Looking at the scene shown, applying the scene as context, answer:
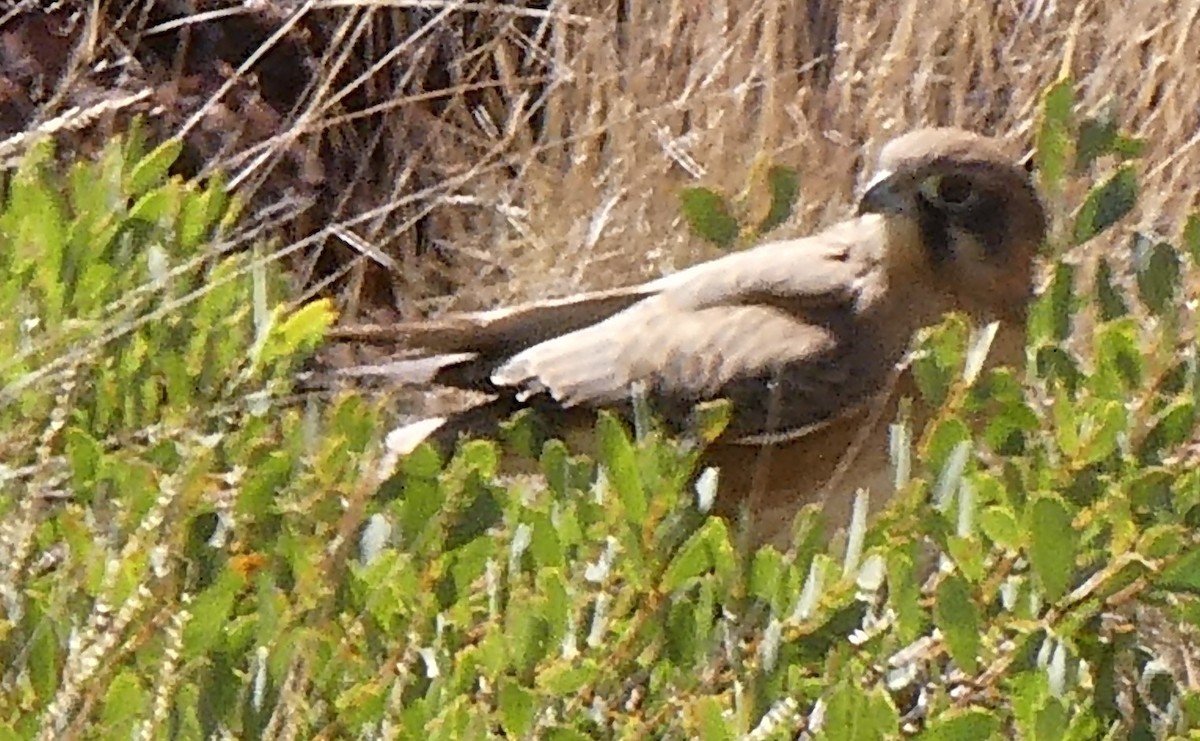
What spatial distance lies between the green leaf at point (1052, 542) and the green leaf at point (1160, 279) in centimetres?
18

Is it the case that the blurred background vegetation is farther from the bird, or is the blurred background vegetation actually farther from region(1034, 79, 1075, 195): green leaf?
the bird

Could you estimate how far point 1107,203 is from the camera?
0.93 meters

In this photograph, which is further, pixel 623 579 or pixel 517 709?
pixel 623 579

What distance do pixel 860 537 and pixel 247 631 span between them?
28cm

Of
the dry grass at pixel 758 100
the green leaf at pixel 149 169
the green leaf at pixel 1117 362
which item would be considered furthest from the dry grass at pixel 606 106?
the green leaf at pixel 1117 362

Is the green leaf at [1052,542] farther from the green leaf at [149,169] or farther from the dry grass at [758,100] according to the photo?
the dry grass at [758,100]

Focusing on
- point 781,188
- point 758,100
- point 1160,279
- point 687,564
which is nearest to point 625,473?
point 687,564

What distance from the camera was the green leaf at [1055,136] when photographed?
922 mm

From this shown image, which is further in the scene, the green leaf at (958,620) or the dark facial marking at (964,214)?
the dark facial marking at (964,214)

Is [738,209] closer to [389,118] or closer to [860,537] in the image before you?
[860,537]

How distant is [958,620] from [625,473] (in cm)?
16

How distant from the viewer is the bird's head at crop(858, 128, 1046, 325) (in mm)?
1395

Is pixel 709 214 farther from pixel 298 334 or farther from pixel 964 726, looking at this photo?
pixel 964 726

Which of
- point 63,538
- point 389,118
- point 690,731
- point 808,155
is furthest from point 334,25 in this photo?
point 690,731
